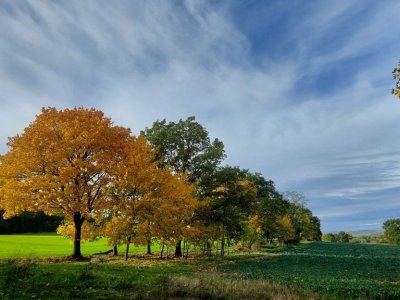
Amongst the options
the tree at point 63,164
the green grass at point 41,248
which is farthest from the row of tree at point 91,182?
the green grass at point 41,248

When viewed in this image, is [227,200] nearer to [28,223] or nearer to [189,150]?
[189,150]

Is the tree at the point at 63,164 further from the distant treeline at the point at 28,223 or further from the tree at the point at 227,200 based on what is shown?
the distant treeline at the point at 28,223

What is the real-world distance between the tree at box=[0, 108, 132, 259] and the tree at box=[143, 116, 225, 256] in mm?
11298

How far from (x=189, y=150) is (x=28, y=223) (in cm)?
9562

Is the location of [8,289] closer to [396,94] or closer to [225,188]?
[396,94]

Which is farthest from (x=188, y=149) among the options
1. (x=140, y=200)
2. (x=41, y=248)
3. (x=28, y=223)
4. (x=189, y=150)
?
(x=28, y=223)

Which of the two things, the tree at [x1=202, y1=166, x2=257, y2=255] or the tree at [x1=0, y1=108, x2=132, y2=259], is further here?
the tree at [x1=202, y1=166, x2=257, y2=255]

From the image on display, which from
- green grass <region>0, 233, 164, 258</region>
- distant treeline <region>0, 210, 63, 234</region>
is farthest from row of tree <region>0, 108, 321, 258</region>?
distant treeline <region>0, 210, 63, 234</region>

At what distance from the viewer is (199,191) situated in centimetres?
5088

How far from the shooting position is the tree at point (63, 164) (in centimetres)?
3662

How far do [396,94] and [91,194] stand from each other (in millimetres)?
31077

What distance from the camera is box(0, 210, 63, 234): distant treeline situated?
117 metres

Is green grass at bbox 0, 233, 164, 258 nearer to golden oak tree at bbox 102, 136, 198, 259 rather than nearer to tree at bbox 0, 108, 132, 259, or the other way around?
golden oak tree at bbox 102, 136, 198, 259

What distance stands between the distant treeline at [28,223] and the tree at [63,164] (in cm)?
8330
